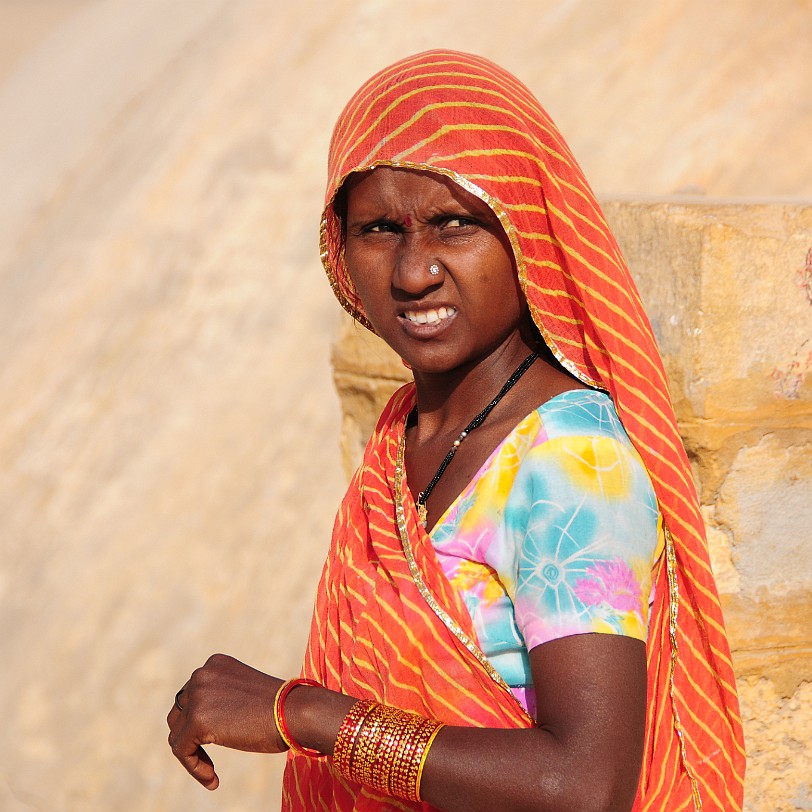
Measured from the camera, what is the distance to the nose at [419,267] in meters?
1.54

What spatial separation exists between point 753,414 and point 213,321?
15.7 feet

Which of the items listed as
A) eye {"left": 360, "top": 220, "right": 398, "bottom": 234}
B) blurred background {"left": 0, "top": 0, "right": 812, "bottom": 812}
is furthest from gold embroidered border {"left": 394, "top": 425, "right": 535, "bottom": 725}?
blurred background {"left": 0, "top": 0, "right": 812, "bottom": 812}

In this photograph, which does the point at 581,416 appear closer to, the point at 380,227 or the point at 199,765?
the point at 380,227

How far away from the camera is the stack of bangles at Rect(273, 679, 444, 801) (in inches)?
54.2

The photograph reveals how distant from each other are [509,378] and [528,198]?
0.84 ft

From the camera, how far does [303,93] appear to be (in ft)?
24.9

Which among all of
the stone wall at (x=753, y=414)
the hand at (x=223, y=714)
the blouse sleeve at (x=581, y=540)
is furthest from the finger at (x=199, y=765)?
the stone wall at (x=753, y=414)

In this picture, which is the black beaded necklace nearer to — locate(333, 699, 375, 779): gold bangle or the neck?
the neck

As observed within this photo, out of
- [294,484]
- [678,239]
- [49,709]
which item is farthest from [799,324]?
[49,709]

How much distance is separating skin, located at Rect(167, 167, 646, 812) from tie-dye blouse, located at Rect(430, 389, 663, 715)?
0.13ft

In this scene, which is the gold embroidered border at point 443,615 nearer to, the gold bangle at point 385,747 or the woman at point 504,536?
the woman at point 504,536

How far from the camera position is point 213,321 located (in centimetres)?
675

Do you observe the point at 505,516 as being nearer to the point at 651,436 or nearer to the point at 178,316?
the point at 651,436

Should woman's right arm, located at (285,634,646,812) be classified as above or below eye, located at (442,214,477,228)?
below
